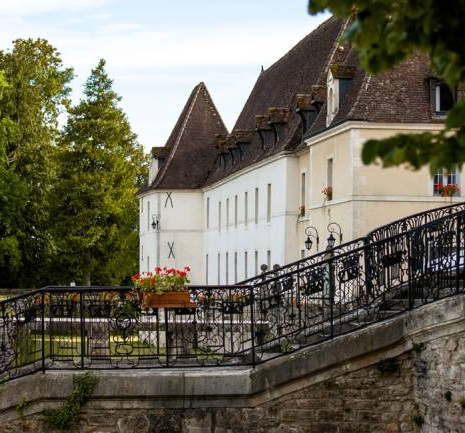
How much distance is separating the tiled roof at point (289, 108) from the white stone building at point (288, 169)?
5 cm

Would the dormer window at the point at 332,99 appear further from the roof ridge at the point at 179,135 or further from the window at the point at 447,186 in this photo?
the roof ridge at the point at 179,135

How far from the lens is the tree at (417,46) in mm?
5477

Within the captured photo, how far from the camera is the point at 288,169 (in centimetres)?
4422

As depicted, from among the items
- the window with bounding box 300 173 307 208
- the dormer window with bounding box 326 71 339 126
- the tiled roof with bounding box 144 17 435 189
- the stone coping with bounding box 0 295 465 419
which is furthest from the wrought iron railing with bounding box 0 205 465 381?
the window with bounding box 300 173 307 208

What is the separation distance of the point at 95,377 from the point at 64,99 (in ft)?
176

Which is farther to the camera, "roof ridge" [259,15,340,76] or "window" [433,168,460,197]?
"roof ridge" [259,15,340,76]

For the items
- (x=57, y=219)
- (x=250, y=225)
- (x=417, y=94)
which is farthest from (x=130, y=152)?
(x=417, y=94)

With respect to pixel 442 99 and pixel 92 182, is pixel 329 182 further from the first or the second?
pixel 92 182

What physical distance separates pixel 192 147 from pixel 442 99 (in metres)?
33.7

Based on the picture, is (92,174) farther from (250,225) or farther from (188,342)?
(188,342)

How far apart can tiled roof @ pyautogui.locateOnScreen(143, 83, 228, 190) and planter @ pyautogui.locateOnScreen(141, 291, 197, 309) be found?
49.9 metres

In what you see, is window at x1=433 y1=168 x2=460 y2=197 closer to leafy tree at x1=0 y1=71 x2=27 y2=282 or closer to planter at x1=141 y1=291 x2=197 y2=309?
planter at x1=141 y1=291 x2=197 y2=309

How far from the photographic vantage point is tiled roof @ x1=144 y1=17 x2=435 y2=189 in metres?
34.4

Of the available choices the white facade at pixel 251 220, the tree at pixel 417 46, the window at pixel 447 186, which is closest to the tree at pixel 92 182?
the white facade at pixel 251 220
